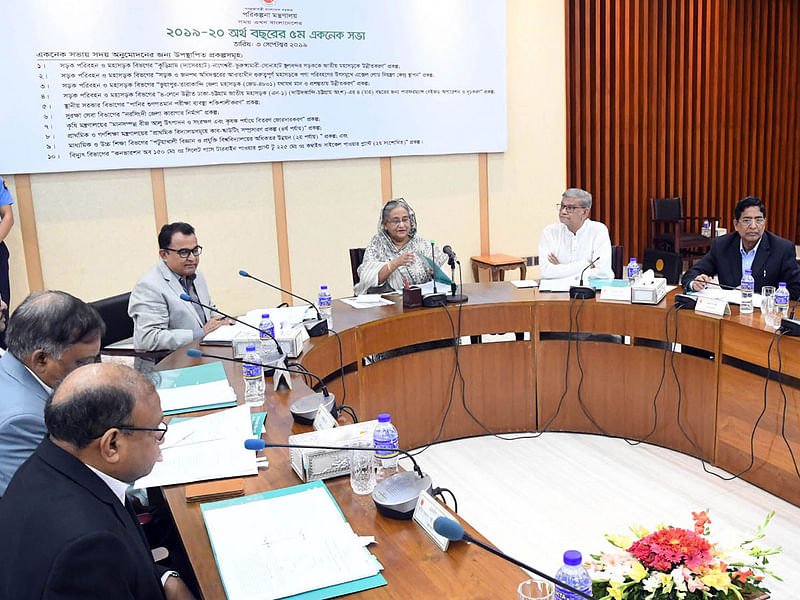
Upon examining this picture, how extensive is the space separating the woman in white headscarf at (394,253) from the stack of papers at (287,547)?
230 centimetres

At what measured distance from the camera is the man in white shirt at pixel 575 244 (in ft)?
13.6

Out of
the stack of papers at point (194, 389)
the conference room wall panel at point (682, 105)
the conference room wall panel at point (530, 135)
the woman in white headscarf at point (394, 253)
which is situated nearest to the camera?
the stack of papers at point (194, 389)

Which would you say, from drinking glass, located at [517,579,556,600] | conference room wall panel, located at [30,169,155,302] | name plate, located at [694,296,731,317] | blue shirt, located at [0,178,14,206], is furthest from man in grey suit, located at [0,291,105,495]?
conference room wall panel, located at [30,169,155,302]

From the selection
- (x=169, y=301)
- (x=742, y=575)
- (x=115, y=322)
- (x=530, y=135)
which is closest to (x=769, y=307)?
(x=742, y=575)

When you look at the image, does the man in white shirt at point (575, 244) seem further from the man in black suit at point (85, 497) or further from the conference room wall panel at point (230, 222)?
the man in black suit at point (85, 497)

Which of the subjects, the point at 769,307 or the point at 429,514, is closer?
the point at 429,514

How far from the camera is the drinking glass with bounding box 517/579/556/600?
1.21m

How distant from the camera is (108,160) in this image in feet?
15.8

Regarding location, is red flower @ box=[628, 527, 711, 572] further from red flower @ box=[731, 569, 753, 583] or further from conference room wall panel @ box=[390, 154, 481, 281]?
conference room wall panel @ box=[390, 154, 481, 281]

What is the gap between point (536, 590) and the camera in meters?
1.23

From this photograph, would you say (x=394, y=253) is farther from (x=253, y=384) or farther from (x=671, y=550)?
(x=671, y=550)

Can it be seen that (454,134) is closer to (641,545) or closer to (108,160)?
(108,160)

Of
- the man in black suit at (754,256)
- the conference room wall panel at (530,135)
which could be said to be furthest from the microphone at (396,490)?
the conference room wall panel at (530,135)

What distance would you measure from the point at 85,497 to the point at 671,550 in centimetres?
106
